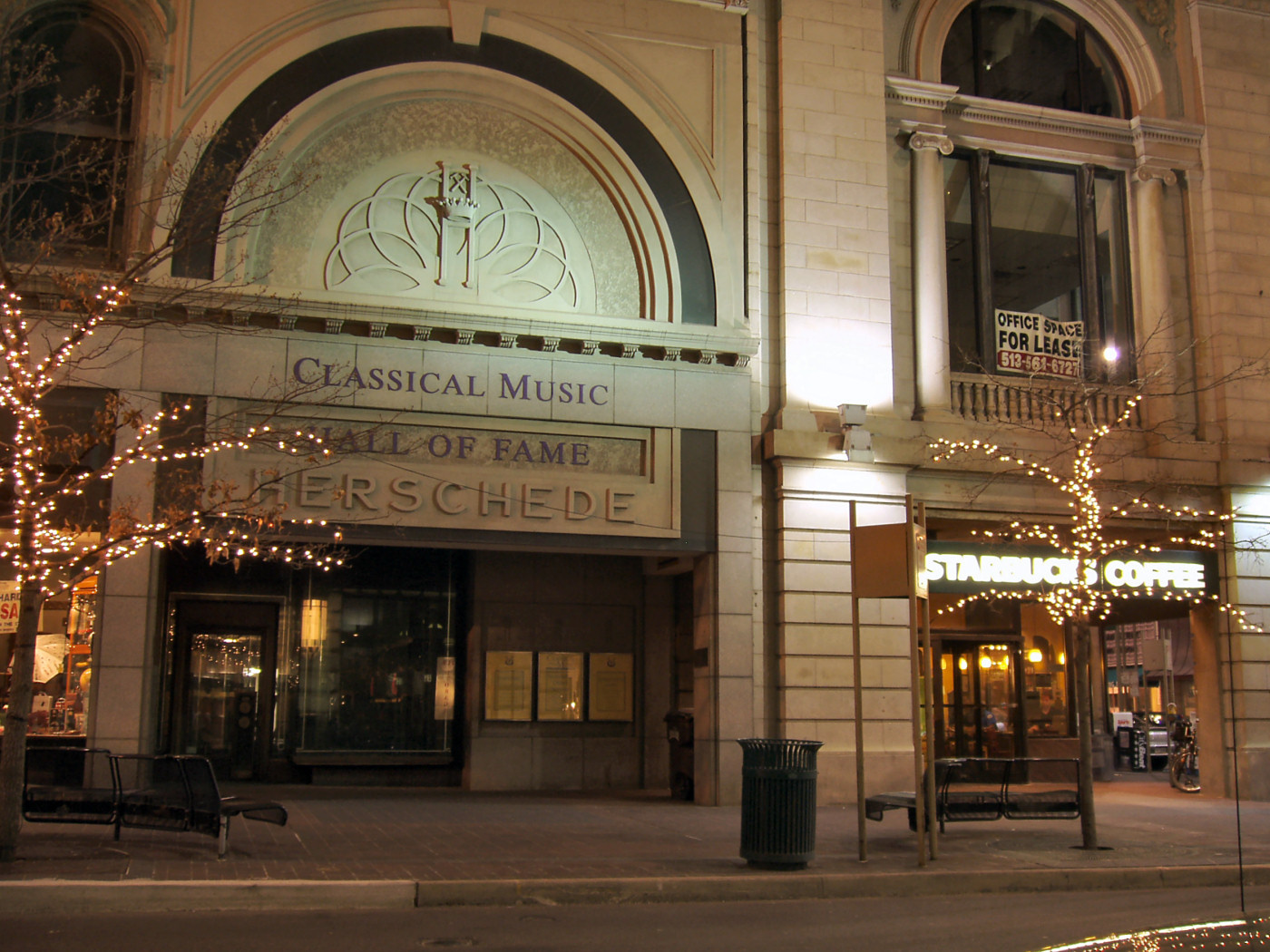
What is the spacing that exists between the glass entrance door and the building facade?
19cm

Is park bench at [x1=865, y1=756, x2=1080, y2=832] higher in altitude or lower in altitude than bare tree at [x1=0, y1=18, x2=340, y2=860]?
lower

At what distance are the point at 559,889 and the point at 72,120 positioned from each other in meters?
12.9

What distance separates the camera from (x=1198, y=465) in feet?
Answer: 64.9

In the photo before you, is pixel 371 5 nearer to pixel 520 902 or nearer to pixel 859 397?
pixel 859 397

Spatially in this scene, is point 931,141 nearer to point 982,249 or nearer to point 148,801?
point 982,249

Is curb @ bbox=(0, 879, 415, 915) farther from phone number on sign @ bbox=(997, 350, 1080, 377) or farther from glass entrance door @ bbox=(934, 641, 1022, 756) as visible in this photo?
glass entrance door @ bbox=(934, 641, 1022, 756)

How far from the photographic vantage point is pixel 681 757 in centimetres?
1788

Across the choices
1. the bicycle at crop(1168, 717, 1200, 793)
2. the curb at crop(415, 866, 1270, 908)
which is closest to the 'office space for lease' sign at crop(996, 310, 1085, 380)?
the bicycle at crop(1168, 717, 1200, 793)

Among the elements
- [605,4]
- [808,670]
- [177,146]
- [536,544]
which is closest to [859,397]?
[808,670]

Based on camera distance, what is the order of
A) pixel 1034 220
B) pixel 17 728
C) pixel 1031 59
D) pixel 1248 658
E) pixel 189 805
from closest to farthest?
pixel 17 728, pixel 189 805, pixel 1248 658, pixel 1034 220, pixel 1031 59

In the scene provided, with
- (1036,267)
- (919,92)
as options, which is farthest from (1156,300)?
(919,92)

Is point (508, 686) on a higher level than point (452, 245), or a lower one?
lower

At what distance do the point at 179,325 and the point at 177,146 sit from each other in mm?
2452

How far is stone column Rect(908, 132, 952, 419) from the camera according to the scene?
19.1 metres
